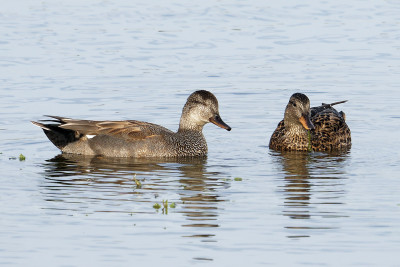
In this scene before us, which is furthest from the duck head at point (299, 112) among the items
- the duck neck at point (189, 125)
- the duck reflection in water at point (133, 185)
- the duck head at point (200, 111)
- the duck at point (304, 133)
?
the duck reflection in water at point (133, 185)

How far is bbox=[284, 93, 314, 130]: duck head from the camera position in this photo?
16.0m

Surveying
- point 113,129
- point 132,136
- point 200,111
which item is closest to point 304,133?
point 200,111

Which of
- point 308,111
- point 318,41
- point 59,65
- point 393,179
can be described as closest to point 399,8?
point 318,41

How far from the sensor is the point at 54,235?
10680 millimetres

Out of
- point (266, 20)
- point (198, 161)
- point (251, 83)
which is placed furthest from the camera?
point (266, 20)

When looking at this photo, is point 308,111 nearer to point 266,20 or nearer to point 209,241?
point 209,241

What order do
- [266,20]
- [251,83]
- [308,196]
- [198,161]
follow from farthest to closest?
[266,20], [251,83], [198,161], [308,196]

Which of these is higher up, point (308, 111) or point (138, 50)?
point (138, 50)

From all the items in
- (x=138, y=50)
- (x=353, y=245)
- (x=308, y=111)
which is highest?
(x=138, y=50)

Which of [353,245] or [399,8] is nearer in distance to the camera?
[353,245]

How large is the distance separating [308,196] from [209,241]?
2376mm

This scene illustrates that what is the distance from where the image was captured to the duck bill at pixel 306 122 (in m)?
15.9

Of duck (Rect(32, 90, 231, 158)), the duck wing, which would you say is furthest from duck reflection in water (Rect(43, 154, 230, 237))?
the duck wing

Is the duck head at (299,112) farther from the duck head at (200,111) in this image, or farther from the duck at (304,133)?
the duck head at (200,111)
